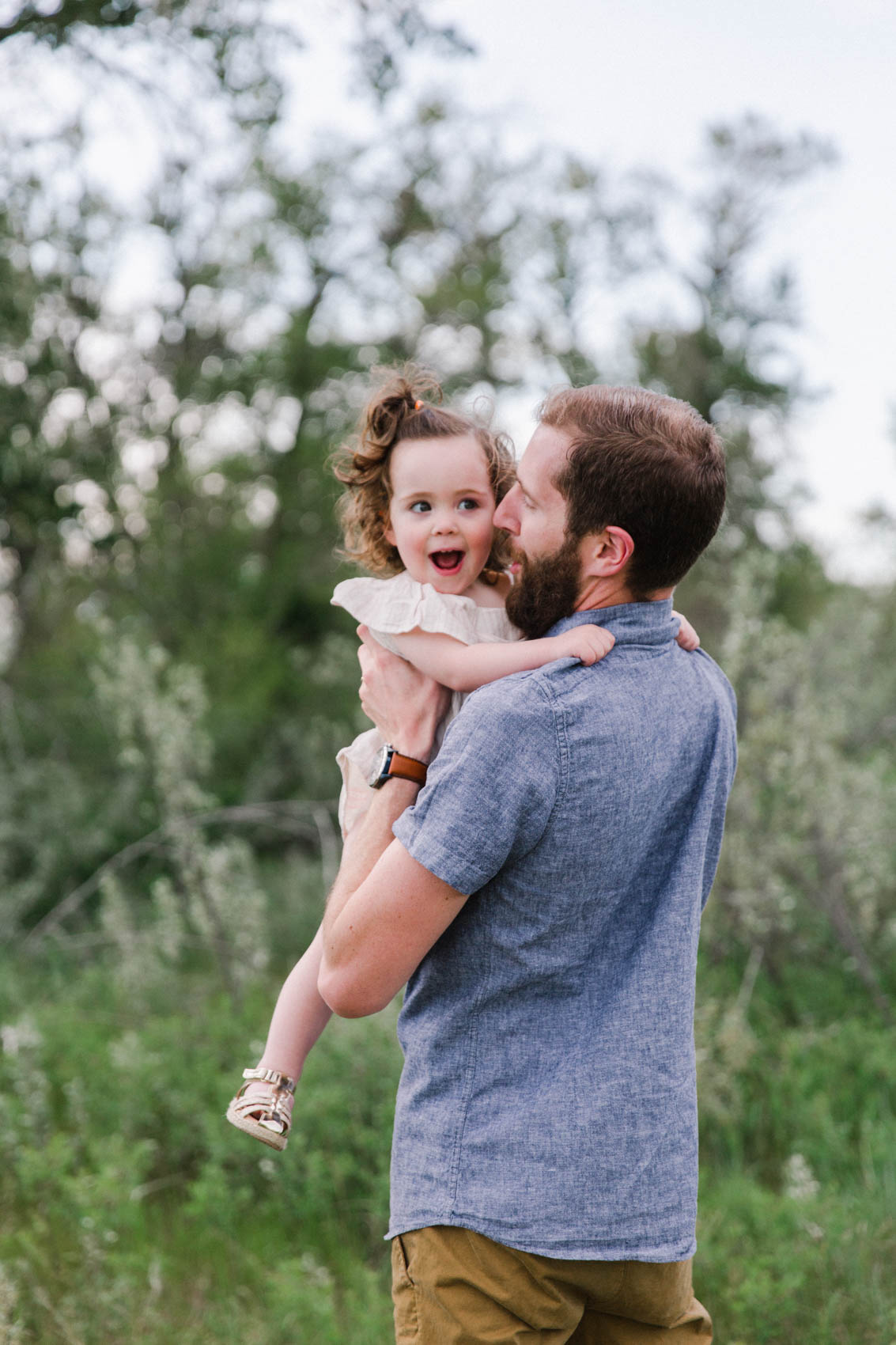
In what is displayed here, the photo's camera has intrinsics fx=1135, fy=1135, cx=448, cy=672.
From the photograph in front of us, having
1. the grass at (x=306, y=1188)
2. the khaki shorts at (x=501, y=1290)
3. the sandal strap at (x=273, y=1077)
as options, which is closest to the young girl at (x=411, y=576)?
the sandal strap at (x=273, y=1077)

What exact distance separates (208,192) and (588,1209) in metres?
Result: 12.5

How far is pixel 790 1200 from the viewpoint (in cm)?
340

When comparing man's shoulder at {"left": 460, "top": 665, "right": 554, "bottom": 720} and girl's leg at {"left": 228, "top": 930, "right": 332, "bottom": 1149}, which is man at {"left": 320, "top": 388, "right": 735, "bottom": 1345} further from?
girl's leg at {"left": 228, "top": 930, "right": 332, "bottom": 1149}

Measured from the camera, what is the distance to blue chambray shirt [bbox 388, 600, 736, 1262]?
5.10 feet

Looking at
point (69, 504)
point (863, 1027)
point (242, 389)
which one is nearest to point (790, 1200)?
point (863, 1027)

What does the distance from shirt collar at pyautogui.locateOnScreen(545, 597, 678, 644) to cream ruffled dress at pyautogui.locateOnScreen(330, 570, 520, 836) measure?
0.40 meters

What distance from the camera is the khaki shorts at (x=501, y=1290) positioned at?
5.30ft

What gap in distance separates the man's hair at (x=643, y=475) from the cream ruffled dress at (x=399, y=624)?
0.48 m

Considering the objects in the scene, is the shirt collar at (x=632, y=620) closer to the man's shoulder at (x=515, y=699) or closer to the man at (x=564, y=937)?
the man at (x=564, y=937)

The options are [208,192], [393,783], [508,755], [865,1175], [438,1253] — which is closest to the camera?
[508,755]

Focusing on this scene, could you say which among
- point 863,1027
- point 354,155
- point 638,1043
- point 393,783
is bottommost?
point 863,1027

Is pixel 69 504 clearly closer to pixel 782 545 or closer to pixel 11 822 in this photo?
pixel 11 822

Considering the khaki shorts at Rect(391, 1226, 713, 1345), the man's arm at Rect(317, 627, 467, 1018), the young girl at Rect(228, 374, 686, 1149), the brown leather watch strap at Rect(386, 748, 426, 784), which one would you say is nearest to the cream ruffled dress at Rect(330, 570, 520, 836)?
the young girl at Rect(228, 374, 686, 1149)

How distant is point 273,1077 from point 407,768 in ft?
2.40
